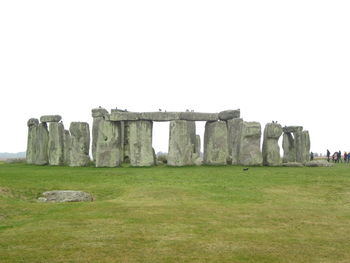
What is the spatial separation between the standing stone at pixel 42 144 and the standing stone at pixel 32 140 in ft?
1.19

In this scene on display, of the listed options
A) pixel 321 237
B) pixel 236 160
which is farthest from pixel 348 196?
pixel 236 160

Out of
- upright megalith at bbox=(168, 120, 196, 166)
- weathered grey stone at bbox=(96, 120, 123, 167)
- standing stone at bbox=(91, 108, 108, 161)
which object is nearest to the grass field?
upright megalith at bbox=(168, 120, 196, 166)

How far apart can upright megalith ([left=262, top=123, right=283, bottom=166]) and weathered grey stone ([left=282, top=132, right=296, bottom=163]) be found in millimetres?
3983

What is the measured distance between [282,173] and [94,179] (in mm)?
8897

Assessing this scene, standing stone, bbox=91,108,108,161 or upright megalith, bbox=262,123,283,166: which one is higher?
standing stone, bbox=91,108,108,161

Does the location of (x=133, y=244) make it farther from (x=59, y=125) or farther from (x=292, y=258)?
(x=59, y=125)

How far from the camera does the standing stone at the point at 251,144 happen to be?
2639 cm

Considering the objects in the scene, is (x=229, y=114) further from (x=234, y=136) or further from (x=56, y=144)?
(x=56, y=144)

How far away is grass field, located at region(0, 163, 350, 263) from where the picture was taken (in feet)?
27.9

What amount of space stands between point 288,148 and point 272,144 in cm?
446

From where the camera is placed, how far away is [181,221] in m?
11.1

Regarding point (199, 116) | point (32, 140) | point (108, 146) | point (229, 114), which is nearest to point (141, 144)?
point (108, 146)

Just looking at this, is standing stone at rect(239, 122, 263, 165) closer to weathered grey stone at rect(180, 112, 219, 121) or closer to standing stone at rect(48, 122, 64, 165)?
weathered grey stone at rect(180, 112, 219, 121)

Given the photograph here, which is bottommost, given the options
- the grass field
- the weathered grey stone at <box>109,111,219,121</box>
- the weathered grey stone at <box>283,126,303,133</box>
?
the grass field
